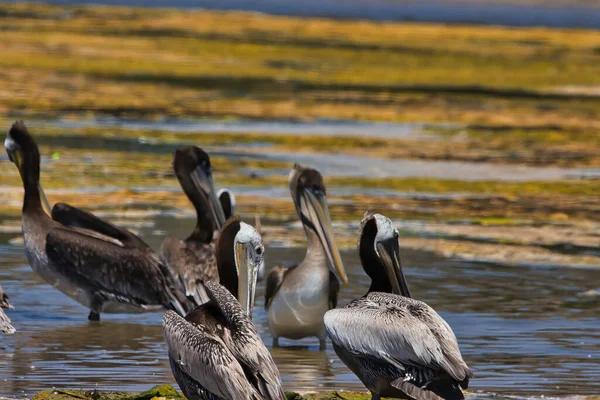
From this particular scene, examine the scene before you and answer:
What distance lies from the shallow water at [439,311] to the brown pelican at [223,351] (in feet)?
3.63

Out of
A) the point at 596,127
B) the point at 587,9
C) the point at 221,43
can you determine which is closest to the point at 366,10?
the point at 587,9

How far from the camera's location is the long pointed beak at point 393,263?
7.38m

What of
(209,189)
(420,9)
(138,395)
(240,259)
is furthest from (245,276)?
(420,9)

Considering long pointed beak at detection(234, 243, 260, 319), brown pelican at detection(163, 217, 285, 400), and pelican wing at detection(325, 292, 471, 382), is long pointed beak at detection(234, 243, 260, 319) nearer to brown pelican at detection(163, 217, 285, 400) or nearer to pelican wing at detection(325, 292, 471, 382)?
brown pelican at detection(163, 217, 285, 400)

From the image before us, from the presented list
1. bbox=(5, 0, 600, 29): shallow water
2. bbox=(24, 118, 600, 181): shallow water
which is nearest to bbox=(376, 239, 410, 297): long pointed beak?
bbox=(24, 118, 600, 181): shallow water

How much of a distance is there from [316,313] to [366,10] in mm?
62772

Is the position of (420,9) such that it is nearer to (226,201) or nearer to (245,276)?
(226,201)

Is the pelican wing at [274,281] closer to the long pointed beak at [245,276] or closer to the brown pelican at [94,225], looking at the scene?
the brown pelican at [94,225]

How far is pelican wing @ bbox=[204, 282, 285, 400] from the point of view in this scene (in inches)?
219

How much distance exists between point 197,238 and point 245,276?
3055 millimetres

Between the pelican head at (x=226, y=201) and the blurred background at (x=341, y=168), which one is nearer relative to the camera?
the blurred background at (x=341, y=168)

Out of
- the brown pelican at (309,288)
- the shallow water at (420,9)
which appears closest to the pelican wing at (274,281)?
the brown pelican at (309,288)

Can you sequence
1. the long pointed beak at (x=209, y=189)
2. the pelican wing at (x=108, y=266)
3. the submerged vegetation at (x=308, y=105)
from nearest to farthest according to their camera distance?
1. the pelican wing at (x=108, y=266)
2. the long pointed beak at (x=209, y=189)
3. the submerged vegetation at (x=308, y=105)

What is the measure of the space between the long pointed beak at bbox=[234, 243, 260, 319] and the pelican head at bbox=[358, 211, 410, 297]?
1001 mm
